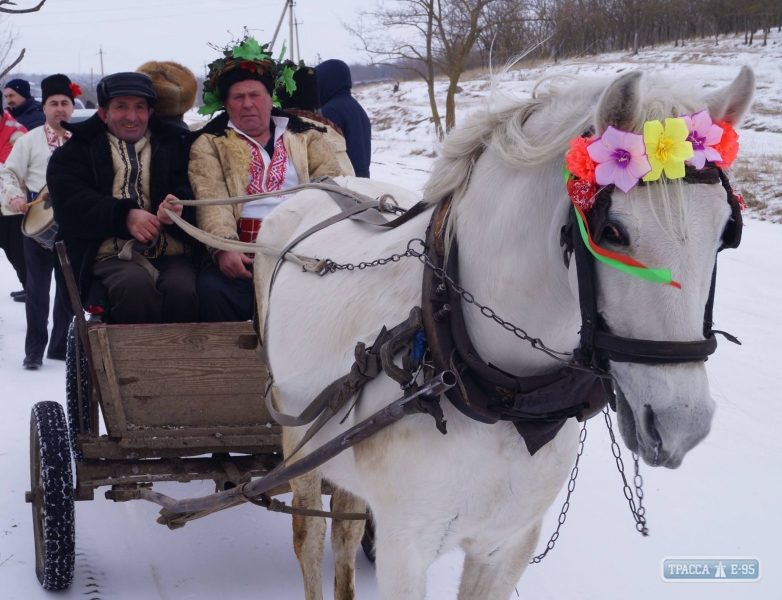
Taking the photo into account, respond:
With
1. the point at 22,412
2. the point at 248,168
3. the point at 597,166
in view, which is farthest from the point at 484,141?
the point at 22,412

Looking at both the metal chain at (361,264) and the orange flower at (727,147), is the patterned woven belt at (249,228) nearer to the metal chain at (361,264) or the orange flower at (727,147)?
the metal chain at (361,264)

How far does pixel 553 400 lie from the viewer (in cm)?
181

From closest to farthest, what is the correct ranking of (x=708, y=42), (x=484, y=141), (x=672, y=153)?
(x=672, y=153)
(x=484, y=141)
(x=708, y=42)

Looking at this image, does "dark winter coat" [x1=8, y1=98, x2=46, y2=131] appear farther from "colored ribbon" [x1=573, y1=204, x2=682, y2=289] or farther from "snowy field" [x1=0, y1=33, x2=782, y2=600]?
"colored ribbon" [x1=573, y1=204, x2=682, y2=289]

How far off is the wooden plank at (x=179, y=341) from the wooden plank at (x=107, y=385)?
5 centimetres

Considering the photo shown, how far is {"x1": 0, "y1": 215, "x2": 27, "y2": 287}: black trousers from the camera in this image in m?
6.61

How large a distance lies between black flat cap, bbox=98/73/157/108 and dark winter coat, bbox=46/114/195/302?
0.14 meters

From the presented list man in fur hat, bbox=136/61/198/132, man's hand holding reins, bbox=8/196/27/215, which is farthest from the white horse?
man's hand holding reins, bbox=8/196/27/215

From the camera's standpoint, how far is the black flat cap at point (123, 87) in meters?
3.51

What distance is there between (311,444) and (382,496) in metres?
0.56

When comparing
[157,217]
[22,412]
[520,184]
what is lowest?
[22,412]

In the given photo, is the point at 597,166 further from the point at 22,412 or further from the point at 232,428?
the point at 22,412

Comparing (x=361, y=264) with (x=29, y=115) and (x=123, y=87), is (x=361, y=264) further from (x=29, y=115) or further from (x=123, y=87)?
(x=29, y=115)

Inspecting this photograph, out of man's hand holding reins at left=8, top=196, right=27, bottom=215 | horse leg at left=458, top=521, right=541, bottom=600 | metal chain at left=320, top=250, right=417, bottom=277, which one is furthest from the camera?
man's hand holding reins at left=8, top=196, right=27, bottom=215
